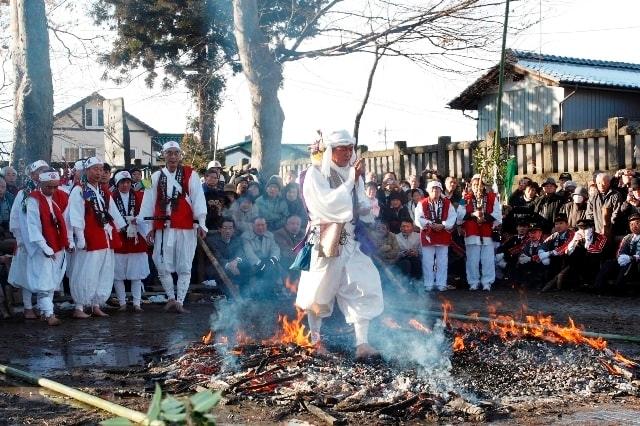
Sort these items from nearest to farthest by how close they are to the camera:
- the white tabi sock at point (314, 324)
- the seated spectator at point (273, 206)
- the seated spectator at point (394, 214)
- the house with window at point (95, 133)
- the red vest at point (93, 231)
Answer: the white tabi sock at point (314, 324), the red vest at point (93, 231), the seated spectator at point (273, 206), the seated spectator at point (394, 214), the house with window at point (95, 133)

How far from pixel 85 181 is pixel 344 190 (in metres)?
4.83

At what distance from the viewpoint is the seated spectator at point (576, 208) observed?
13258mm

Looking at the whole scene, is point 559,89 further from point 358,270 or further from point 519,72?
point 358,270

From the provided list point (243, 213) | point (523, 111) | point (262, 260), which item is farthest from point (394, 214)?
point (523, 111)

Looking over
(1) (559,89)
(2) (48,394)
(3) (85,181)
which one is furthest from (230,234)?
(1) (559,89)

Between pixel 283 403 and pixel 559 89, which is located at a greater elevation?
pixel 559 89

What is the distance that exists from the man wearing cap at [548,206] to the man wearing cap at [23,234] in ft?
25.6

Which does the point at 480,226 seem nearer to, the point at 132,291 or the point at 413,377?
the point at 132,291

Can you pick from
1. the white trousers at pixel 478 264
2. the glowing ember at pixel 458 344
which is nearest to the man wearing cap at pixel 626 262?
the white trousers at pixel 478 264

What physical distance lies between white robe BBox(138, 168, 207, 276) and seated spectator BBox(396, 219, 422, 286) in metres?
3.88

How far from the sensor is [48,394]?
6.38 metres

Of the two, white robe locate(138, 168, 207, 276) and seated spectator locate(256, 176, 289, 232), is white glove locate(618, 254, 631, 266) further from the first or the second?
white robe locate(138, 168, 207, 276)

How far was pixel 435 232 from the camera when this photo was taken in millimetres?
13508

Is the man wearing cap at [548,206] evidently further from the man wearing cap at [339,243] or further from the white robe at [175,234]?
the man wearing cap at [339,243]
